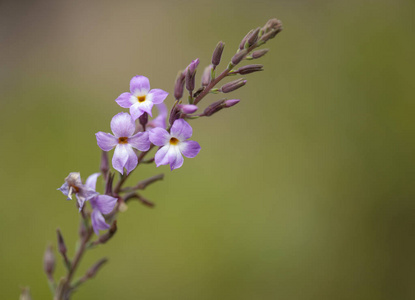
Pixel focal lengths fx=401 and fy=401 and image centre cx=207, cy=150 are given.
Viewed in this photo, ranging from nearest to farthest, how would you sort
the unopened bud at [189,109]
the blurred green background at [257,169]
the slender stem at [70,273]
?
the unopened bud at [189,109]
the slender stem at [70,273]
the blurred green background at [257,169]

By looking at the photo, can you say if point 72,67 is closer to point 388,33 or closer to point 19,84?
point 19,84

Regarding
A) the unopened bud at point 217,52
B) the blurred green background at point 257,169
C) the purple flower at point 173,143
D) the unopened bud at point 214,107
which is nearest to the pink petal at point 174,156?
the purple flower at point 173,143

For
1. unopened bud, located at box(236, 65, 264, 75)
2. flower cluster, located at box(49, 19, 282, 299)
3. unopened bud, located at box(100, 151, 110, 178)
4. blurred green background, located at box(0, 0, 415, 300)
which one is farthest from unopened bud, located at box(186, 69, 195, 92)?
blurred green background, located at box(0, 0, 415, 300)

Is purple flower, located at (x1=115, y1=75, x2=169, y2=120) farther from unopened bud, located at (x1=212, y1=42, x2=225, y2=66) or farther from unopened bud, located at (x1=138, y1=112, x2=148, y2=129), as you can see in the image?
unopened bud, located at (x1=212, y1=42, x2=225, y2=66)

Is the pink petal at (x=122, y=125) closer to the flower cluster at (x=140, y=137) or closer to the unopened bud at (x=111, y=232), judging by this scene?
the flower cluster at (x=140, y=137)

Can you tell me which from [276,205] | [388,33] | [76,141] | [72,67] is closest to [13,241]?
[76,141]

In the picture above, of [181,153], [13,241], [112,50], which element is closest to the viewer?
[181,153]

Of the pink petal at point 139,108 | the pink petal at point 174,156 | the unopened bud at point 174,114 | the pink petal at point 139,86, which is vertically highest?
the pink petal at point 139,86

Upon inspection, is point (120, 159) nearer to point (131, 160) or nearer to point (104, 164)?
point (131, 160)
